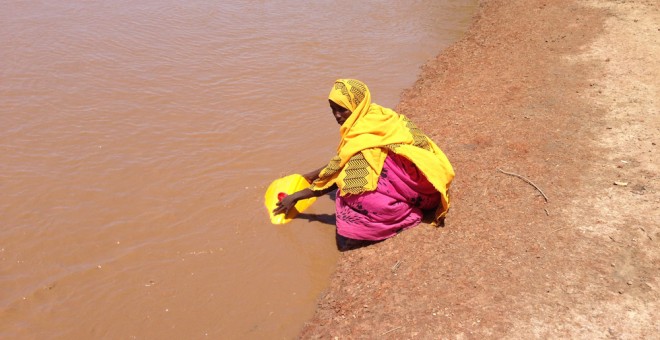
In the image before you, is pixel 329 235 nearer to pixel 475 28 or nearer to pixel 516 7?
pixel 475 28

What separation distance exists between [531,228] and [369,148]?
1.14 meters

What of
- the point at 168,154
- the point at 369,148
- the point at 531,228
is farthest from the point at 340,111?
the point at 168,154

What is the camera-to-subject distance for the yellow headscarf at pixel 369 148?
338 cm

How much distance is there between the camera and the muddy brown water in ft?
11.2

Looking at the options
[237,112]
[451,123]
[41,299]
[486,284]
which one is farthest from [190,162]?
[486,284]

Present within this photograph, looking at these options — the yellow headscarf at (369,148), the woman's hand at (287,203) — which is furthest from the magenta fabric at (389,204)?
the woman's hand at (287,203)

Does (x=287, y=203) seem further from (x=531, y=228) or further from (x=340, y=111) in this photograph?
(x=531, y=228)

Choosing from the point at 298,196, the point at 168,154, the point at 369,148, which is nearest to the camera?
the point at 369,148

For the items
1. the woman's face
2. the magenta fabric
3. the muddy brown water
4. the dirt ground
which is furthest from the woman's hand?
the woman's face

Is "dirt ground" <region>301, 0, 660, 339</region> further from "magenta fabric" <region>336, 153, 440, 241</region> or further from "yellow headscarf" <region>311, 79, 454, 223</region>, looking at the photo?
"yellow headscarf" <region>311, 79, 454, 223</region>

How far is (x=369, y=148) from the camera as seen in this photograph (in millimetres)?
3408

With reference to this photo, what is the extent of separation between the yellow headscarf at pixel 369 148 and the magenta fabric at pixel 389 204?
80mm

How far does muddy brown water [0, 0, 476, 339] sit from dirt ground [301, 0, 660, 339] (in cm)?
53

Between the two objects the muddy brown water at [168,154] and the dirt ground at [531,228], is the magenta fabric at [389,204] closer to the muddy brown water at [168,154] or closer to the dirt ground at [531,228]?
the dirt ground at [531,228]
